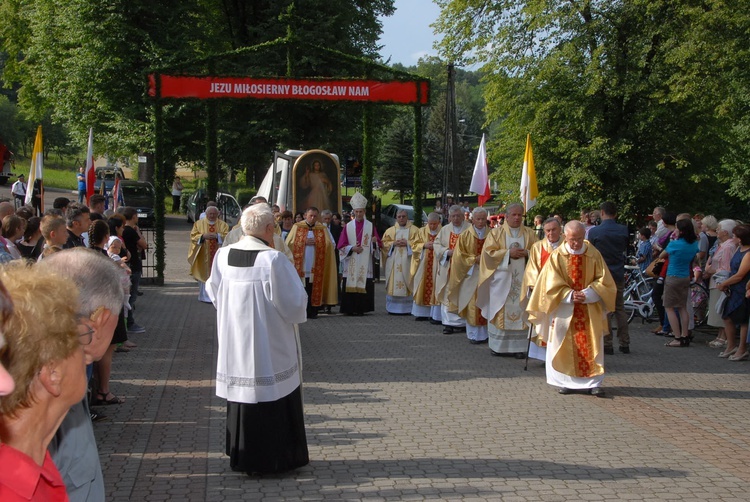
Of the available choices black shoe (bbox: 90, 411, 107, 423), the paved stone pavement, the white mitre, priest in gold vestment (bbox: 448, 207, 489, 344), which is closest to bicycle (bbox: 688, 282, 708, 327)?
the paved stone pavement

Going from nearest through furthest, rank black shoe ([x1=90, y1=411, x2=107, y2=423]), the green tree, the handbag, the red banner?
1. black shoe ([x1=90, y1=411, x2=107, y2=423])
2. the handbag
3. the red banner
4. the green tree

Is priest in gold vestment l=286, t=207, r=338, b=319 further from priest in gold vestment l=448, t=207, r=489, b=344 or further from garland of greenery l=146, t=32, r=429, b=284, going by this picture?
garland of greenery l=146, t=32, r=429, b=284

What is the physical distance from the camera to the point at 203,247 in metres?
15.7

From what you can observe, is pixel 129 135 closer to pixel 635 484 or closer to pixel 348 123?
pixel 348 123

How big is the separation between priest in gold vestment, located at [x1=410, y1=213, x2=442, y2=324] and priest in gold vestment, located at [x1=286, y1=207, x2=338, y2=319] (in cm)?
142

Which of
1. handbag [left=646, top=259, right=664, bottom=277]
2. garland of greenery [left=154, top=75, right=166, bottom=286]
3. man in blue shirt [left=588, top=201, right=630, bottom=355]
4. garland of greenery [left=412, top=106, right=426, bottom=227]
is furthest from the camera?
garland of greenery [left=412, top=106, right=426, bottom=227]

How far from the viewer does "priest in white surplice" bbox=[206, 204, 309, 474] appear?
6223 mm

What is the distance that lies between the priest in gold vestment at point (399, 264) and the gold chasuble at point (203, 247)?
304 centimetres

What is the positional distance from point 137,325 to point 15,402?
37.2 ft

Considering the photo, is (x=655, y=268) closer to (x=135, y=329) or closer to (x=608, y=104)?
(x=135, y=329)

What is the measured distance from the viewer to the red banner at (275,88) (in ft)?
57.9

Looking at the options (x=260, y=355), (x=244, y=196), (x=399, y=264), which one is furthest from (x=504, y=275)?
(x=244, y=196)

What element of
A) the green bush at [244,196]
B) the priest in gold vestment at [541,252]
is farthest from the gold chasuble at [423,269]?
the green bush at [244,196]

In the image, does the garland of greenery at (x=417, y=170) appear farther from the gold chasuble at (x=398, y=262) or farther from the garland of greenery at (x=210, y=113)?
the gold chasuble at (x=398, y=262)
